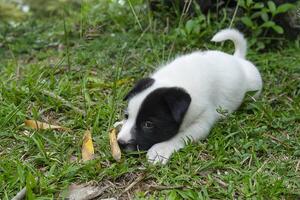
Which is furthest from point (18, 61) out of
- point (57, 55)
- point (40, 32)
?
point (40, 32)

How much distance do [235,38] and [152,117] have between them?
5.38 feet

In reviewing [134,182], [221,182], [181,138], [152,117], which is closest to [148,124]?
[152,117]

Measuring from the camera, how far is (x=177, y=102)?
3.96 m

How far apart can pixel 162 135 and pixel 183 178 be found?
44 centimetres

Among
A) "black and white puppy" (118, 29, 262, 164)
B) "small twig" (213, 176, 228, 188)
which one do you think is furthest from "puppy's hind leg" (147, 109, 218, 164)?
"small twig" (213, 176, 228, 188)

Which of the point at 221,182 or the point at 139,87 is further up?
the point at 139,87

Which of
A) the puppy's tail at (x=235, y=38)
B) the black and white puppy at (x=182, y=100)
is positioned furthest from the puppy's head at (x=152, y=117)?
the puppy's tail at (x=235, y=38)

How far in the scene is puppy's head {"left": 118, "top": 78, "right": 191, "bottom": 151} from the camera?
395 cm

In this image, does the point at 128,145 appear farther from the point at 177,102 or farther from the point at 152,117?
the point at 177,102

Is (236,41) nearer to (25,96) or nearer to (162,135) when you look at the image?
(162,135)

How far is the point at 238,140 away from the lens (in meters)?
4.30

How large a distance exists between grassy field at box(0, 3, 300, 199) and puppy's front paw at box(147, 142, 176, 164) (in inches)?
2.0

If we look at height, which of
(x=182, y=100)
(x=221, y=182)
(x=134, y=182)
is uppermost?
(x=182, y=100)

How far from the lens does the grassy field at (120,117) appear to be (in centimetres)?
370
